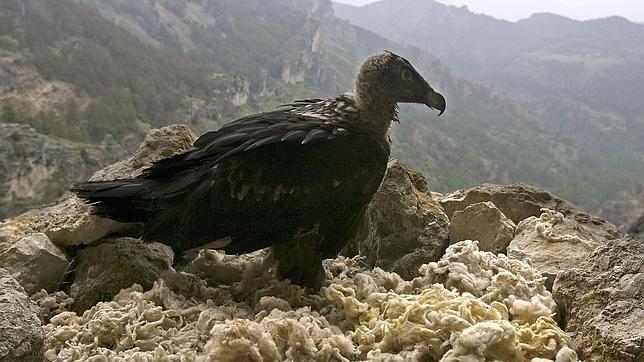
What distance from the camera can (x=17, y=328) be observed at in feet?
7.90

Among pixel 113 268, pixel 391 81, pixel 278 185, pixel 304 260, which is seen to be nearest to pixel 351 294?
pixel 304 260

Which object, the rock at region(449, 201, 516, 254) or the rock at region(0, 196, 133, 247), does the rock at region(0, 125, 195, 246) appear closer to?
the rock at region(0, 196, 133, 247)

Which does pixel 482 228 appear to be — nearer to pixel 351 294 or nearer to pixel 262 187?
pixel 351 294

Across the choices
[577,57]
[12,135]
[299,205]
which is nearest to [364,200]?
[299,205]

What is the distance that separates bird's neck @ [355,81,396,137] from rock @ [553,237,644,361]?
1298 mm

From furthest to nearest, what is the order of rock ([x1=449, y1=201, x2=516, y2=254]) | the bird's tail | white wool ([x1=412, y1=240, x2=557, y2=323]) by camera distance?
1. rock ([x1=449, y1=201, x2=516, y2=254])
2. the bird's tail
3. white wool ([x1=412, y1=240, x2=557, y2=323])

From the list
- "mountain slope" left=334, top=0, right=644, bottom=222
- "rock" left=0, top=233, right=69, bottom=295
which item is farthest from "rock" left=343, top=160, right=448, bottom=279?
"mountain slope" left=334, top=0, right=644, bottom=222

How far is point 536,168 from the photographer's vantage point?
9275cm

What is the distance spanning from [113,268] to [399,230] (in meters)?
1.86

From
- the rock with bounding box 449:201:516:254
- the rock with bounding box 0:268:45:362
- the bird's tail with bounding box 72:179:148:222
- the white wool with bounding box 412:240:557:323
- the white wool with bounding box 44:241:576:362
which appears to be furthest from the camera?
the rock with bounding box 449:201:516:254

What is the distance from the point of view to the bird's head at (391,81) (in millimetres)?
3354

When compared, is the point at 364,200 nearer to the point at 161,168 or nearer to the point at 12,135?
the point at 161,168

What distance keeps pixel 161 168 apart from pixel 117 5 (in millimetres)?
105432

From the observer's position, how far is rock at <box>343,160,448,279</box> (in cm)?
380
